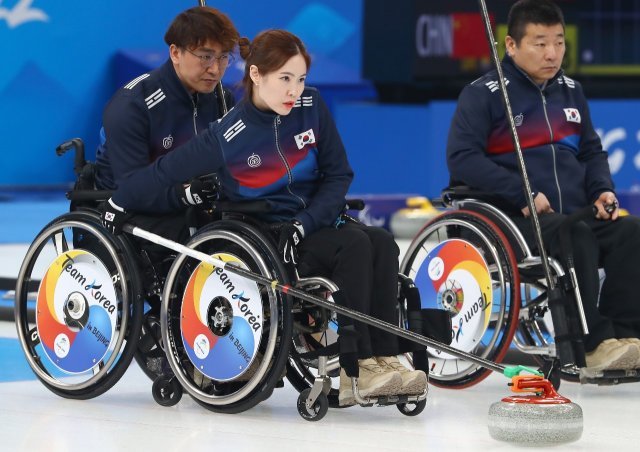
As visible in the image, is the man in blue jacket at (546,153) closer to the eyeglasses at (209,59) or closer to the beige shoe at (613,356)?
the beige shoe at (613,356)

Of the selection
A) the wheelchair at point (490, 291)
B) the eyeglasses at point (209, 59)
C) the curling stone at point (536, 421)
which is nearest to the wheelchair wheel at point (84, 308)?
the eyeglasses at point (209, 59)

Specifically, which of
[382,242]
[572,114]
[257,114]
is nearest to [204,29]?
[257,114]

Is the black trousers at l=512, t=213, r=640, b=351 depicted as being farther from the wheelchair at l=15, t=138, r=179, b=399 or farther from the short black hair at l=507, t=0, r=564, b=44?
the wheelchair at l=15, t=138, r=179, b=399

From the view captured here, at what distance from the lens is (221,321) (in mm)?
3742

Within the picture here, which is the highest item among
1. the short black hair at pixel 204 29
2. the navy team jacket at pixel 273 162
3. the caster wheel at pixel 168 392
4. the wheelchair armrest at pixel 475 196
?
the short black hair at pixel 204 29

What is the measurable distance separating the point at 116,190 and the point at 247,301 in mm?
587

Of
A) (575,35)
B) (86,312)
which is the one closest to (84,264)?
(86,312)

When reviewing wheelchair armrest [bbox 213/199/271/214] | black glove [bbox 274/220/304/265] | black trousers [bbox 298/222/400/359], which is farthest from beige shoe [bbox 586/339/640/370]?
wheelchair armrest [bbox 213/199/271/214]

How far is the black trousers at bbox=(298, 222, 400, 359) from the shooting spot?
3.62 metres

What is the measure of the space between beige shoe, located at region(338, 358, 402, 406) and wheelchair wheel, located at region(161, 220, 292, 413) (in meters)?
0.17

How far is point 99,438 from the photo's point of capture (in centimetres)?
341

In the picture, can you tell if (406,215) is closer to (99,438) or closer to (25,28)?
(25,28)

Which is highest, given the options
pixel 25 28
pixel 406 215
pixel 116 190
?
pixel 25 28

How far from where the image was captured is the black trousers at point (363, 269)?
3615 millimetres
